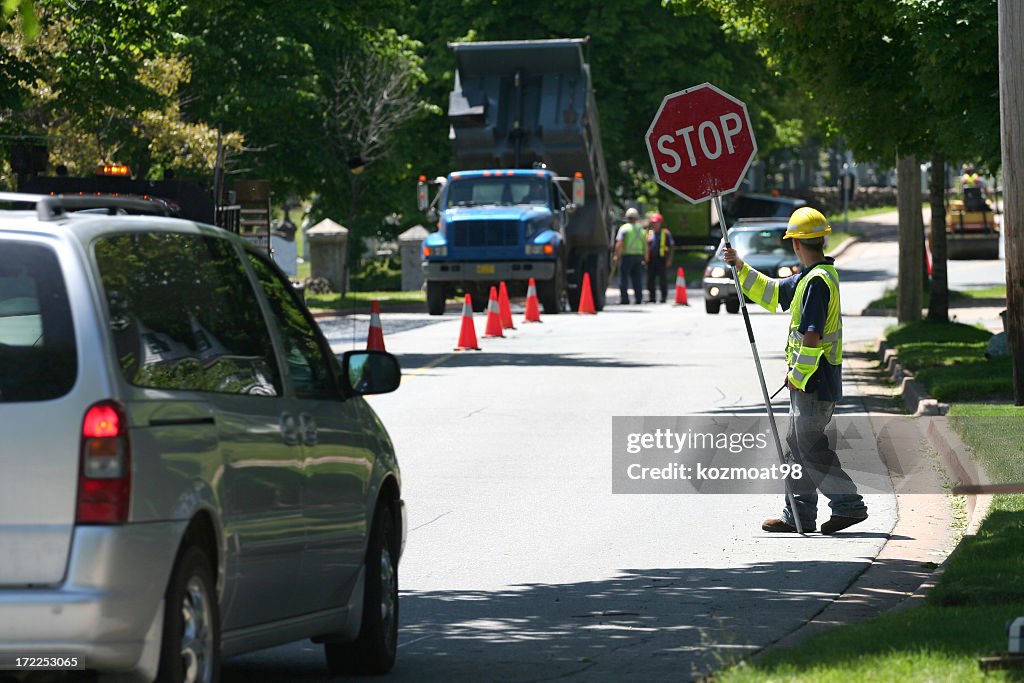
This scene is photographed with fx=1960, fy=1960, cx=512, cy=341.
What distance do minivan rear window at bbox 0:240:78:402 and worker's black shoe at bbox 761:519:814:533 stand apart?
22.0 ft

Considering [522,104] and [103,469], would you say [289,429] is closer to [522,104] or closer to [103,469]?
[103,469]

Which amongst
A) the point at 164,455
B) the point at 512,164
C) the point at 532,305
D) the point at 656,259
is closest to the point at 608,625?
the point at 164,455

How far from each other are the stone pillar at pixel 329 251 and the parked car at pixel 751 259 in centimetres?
1420

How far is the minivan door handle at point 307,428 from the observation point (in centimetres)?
693

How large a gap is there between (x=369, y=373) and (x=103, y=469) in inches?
85.8

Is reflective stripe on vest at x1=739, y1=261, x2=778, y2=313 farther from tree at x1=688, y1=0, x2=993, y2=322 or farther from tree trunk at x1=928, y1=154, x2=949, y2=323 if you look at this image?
tree trunk at x1=928, y1=154, x2=949, y2=323

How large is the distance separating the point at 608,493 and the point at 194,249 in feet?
23.9

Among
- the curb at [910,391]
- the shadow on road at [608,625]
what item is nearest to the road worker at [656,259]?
the curb at [910,391]

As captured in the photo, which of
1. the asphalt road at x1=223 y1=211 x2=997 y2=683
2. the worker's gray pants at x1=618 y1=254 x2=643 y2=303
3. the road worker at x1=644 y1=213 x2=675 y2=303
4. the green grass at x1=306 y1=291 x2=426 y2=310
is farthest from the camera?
the green grass at x1=306 y1=291 x2=426 y2=310

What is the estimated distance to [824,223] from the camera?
11953mm

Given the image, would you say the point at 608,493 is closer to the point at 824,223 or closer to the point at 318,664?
the point at 824,223

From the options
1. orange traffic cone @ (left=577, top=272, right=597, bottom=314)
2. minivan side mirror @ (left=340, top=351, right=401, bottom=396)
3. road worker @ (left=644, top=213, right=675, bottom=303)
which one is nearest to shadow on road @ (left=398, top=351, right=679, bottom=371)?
orange traffic cone @ (left=577, top=272, right=597, bottom=314)

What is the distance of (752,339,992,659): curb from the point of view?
8.93 meters

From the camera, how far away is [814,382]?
11.7 meters
